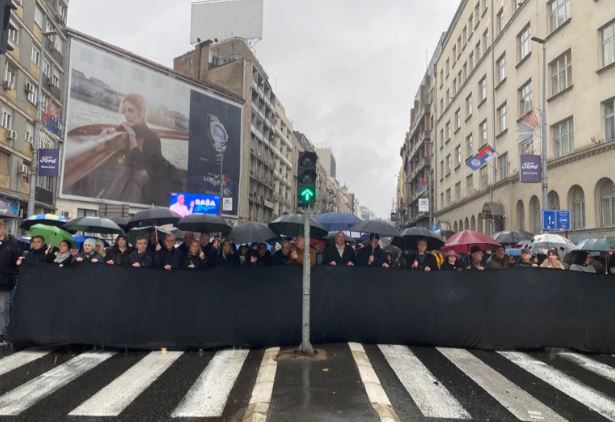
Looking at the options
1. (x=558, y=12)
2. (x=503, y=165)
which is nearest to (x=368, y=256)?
(x=558, y=12)

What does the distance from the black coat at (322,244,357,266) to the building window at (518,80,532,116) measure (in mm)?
23035

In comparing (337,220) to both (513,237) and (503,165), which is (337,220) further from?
(503,165)

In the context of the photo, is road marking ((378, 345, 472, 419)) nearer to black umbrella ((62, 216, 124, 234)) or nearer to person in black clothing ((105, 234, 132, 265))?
person in black clothing ((105, 234, 132, 265))

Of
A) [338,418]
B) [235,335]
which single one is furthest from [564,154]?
[338,418]

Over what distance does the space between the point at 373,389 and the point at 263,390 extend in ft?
4.06

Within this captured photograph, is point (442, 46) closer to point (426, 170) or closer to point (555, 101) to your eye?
point (426, 170)

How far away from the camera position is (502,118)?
33.1 meters

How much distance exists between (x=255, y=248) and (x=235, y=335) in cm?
245

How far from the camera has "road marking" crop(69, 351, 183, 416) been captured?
5.23 meters

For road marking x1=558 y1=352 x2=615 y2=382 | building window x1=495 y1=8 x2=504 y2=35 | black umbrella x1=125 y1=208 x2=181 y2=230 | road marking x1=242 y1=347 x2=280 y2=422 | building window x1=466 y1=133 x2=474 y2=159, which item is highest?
building window x1=495 y1=8 x2=504 y2=35

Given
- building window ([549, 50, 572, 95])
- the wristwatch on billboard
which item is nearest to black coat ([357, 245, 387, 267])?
building window ([549, 50, 572, 95])

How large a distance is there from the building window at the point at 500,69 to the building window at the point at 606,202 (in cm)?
1340

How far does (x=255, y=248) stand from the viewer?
33.8ft

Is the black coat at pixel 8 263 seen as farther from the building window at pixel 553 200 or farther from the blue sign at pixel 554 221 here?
the building window at pixel 553 200
